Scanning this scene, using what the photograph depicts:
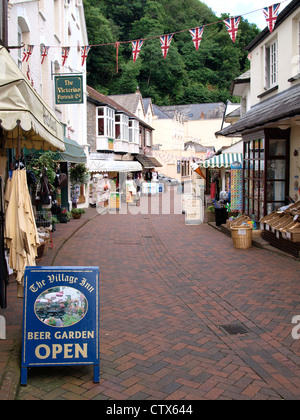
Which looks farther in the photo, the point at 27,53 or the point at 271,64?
the point at 271,64

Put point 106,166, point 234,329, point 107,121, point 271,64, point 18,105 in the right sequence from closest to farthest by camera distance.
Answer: point 18,105 → point 234,329 → point 271,64 → point 106,166 → point 107,121

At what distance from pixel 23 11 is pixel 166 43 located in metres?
4.31

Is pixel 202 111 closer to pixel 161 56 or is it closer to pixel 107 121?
pixel 161 56

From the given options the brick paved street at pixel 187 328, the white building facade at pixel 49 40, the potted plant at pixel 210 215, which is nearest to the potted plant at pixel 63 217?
the white building facade at pixel 49 40

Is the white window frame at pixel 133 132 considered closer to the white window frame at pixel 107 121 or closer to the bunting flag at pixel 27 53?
the white window frame at pixel 107 121

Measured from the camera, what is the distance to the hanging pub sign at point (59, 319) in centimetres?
379

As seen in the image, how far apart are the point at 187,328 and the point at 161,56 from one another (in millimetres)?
47320

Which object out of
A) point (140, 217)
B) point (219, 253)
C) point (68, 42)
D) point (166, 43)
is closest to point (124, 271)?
point (219, 253)

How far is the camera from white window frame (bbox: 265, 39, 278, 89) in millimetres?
12757

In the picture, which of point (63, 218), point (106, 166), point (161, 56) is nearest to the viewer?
point (63, 218)

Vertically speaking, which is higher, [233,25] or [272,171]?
[233,25]

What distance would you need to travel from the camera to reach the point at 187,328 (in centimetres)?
537

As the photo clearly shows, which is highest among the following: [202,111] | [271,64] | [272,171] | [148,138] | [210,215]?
[202,111]

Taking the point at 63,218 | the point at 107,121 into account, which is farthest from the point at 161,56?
the point at 63,218
